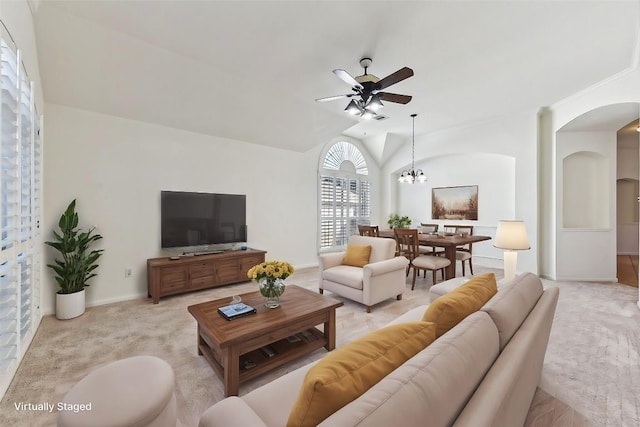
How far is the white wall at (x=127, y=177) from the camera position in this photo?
3.36 metres

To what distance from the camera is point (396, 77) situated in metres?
2.69

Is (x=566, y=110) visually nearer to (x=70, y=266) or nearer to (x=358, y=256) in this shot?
(x=358, y=256)

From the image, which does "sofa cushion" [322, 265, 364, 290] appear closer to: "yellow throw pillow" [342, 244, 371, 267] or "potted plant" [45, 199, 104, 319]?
"yellow throw pillow" [342, 244, 371, 267]

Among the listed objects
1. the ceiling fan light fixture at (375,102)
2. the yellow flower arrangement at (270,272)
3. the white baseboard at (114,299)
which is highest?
the ceiling fan light fixture at (375,102)

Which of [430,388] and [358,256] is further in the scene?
[358,256]

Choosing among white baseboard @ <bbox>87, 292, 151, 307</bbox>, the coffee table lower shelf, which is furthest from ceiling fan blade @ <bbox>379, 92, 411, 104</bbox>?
white baseboard @ <bbox>87, 292, 151, 307</bbox>

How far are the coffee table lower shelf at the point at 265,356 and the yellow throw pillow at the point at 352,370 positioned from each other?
51.1 inches

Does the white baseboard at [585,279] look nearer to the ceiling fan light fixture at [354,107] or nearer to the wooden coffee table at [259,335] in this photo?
the ceiling fan light fixture at [354,107]

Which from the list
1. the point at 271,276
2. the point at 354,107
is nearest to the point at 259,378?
the point at 271,276

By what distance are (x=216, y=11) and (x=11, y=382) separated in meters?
3.30

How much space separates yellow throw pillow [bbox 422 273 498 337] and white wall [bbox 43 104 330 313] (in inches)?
159

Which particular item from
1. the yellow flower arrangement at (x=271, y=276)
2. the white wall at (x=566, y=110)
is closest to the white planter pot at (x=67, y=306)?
the yellow flower arrangement at (x=271, y=276)

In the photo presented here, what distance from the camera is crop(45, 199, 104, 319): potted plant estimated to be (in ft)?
10.1

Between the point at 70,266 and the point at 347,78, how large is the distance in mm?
3767
